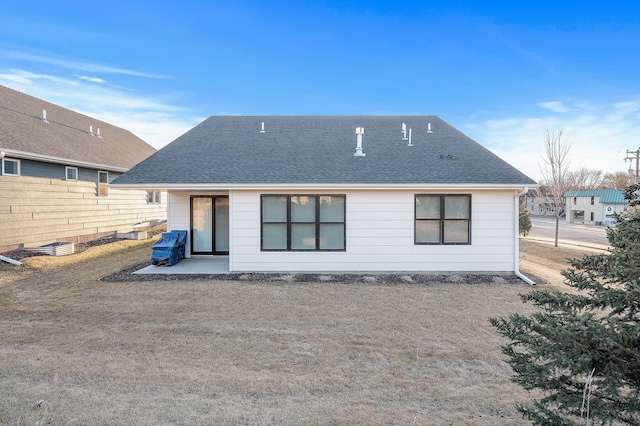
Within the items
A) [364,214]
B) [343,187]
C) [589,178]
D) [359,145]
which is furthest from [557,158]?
[589,178]

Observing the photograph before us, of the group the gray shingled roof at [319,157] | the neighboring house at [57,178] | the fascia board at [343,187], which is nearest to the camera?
the fascia board at [343,187]

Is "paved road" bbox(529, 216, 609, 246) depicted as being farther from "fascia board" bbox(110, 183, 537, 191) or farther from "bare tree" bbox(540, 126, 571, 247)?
"fascia board" bbox(110, 183, 537, 191)

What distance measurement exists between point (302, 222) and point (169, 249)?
4.03m

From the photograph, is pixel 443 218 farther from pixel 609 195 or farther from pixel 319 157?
pixel 609 195

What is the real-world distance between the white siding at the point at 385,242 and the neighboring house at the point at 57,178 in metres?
6.35

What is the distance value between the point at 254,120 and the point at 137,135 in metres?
14.8

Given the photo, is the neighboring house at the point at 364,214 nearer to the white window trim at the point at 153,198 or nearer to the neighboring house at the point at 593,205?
the white window trim at the point at 153,198

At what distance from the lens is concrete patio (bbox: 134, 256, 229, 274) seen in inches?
369

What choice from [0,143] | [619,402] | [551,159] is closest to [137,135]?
[0,143]

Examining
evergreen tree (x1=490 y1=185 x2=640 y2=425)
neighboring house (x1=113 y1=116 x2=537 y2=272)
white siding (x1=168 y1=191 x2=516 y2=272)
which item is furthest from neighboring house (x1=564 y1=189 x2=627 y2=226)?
evergreen tree (x1=490 y1=185 x2=640 y2=425)

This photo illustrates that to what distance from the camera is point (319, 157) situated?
10.7 m

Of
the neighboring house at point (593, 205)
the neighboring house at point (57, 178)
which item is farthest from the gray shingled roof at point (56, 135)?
the neighboring house at point (593, 205)

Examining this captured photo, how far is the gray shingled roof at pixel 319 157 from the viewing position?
930 centimetres

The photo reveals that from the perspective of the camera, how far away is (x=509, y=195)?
9297mm
